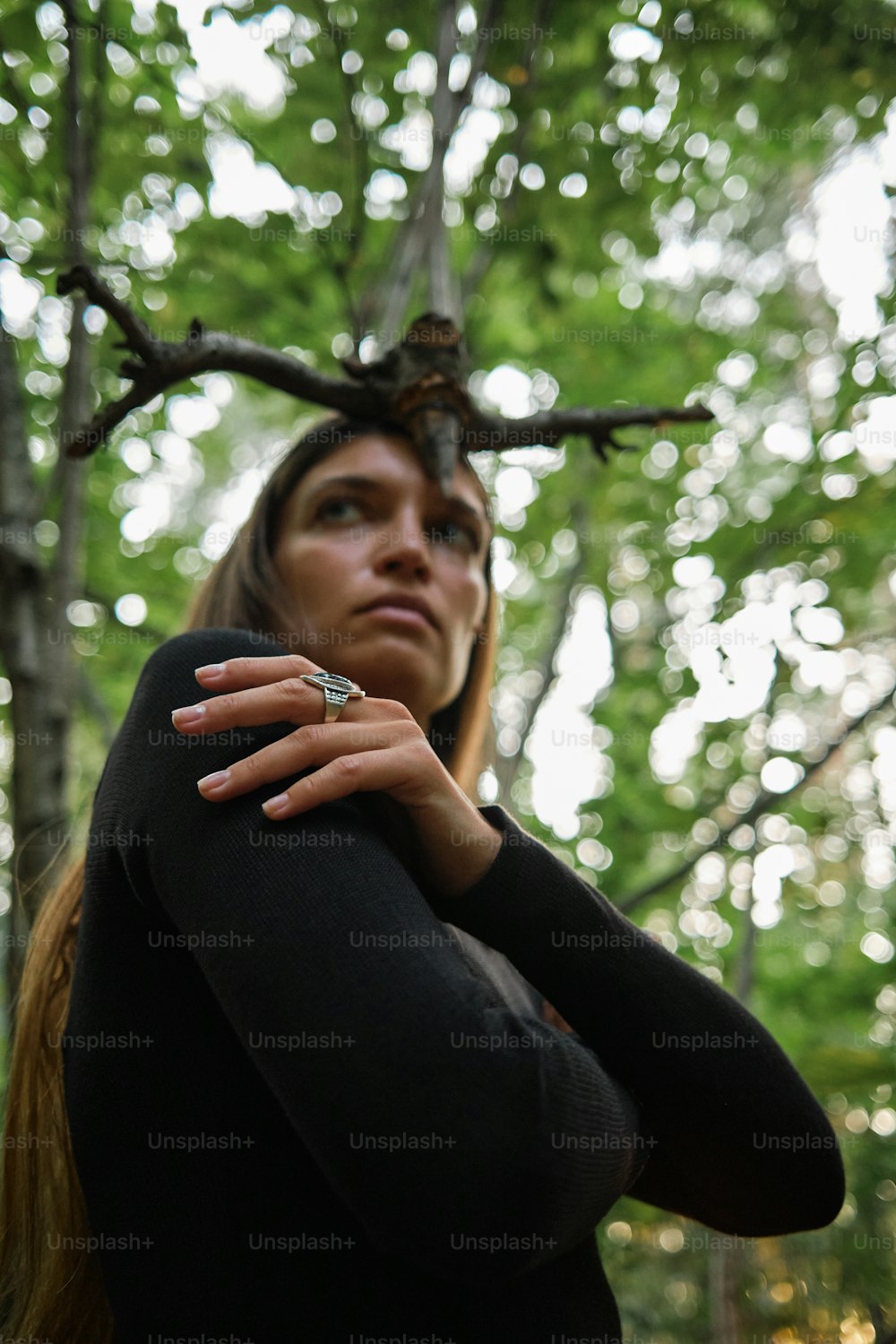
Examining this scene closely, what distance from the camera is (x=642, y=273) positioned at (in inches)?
214

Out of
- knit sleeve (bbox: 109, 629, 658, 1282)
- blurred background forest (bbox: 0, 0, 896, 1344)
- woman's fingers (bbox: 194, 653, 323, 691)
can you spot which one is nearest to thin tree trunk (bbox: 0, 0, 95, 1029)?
blurred background forest (bbox: 0, 0, 896, 1344)

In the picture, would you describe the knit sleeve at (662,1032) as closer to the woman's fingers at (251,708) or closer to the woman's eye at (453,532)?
the woman's fingers at (251,708)

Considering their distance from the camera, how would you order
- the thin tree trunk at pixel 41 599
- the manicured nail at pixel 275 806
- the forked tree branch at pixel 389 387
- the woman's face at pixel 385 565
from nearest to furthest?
the manicured nail at pixel 275 806 → the forked tree branch at pixel 389 387 → the woman's face at pixel 385 565 → the thin tree trunk at pixel 41 599

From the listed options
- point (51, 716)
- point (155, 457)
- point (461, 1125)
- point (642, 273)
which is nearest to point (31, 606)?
point (51, 716)

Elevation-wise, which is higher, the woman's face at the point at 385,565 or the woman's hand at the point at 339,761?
the woman's face at the point at 385,565

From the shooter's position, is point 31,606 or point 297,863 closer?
point 297,863

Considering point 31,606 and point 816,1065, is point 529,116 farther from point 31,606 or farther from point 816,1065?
point 816,1065

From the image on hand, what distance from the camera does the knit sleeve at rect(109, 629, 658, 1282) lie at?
100 cm

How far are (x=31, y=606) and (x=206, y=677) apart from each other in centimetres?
157

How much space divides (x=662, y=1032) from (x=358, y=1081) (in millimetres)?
558

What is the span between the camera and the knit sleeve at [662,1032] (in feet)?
4.42

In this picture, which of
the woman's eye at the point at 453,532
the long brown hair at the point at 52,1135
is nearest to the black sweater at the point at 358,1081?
the long brown hair at the point at 52,1135

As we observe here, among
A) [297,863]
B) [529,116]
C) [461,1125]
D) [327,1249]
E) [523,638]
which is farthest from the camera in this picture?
[523,638]

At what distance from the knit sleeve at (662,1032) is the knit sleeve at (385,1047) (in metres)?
0.16
